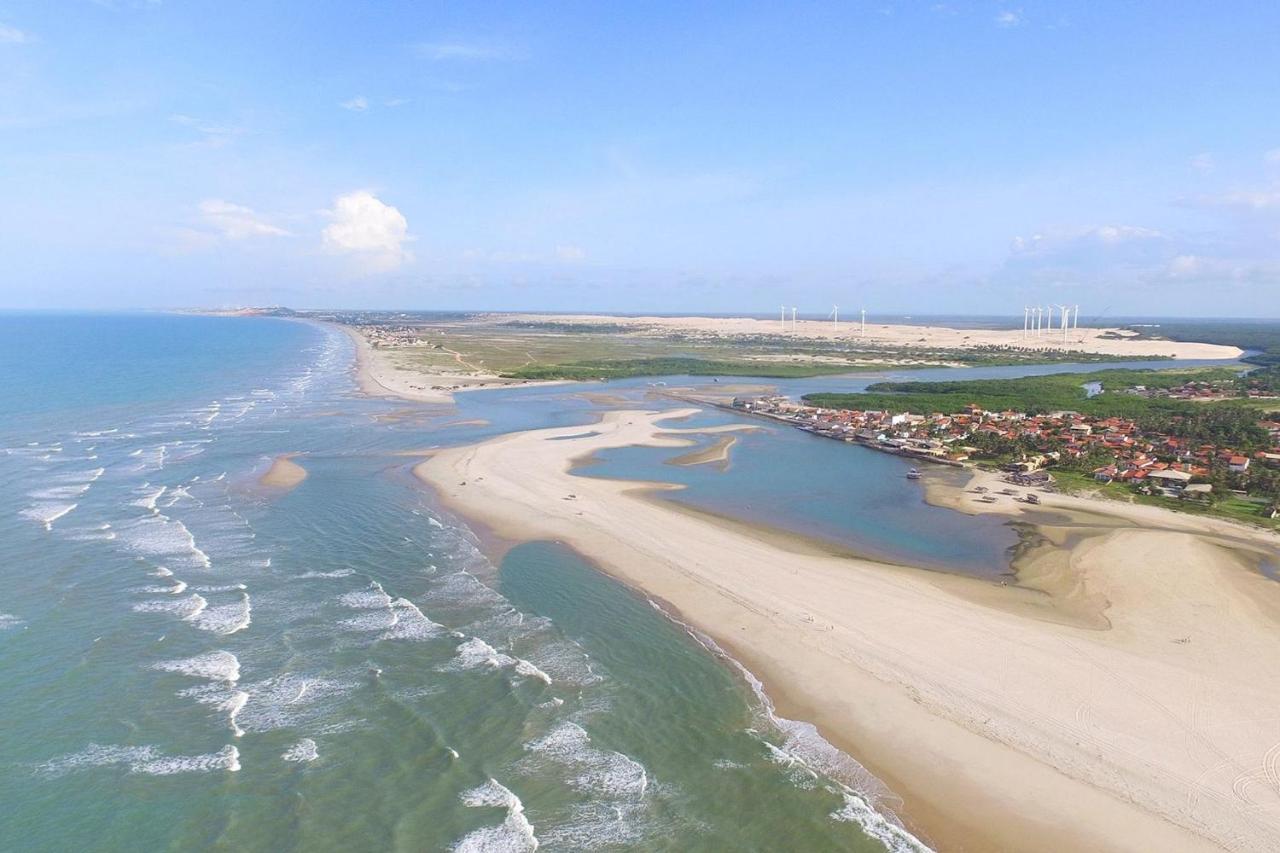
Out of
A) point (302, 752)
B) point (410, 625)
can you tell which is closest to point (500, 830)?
point (302, 752)

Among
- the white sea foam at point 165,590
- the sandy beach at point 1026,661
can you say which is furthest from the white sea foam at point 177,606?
the sandy beach at point 1026,661

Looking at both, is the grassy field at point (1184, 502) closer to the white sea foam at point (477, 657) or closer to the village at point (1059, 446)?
the village at point (1059, 446)

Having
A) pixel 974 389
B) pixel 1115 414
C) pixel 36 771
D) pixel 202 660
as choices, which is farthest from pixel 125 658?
pixel 974 389

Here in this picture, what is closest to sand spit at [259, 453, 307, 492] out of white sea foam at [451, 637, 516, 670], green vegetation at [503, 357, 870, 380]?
white sea foam at [451, 637, 516, 670]

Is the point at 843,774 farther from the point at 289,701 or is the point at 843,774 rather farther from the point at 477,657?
the point at 289,701

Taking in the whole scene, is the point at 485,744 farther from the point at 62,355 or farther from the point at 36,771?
the point at 62,355

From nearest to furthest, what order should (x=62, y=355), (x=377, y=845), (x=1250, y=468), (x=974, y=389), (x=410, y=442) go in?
(x=377, y=845)
(x=1250, y=468)
(x=410, y=442)
(x=974, y=389)
(x=62, y=355)
